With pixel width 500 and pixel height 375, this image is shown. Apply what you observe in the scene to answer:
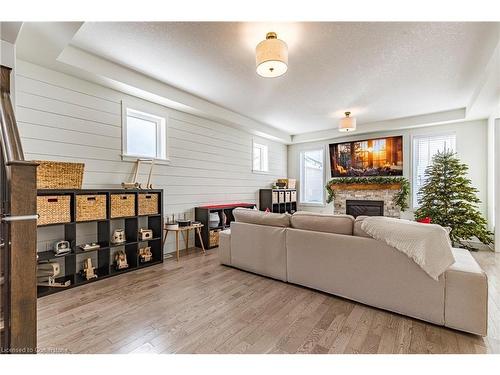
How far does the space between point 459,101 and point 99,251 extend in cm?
626

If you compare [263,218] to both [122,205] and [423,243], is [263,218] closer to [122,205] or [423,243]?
[423,243]

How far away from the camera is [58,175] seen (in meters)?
2.68

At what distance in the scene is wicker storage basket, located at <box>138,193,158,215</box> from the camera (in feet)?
11.3

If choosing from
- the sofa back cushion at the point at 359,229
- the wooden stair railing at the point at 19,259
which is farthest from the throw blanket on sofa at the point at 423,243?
the wooden stair railing at the point at 19,259

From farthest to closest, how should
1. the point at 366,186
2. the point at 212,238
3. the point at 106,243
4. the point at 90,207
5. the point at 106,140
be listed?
the point at 366,186
the point at 212,238
the point at 106,140
the point at 106,243
the point at 90,207

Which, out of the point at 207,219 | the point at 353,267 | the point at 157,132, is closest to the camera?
the point at 353,267

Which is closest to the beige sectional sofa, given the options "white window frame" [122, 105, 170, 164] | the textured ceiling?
"white window frame" [122, 105, 170, 164]

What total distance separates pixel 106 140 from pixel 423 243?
3802 mm

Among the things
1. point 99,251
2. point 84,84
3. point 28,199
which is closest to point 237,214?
point 99,251

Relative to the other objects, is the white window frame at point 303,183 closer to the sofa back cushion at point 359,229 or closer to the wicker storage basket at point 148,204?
the sofa back cushion at point 359,229

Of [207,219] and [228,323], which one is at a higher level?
[207,219]

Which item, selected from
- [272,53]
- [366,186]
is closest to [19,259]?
[272,53]

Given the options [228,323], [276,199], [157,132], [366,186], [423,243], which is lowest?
[228,323]

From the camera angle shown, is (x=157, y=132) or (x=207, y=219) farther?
(x=207, y=219)
